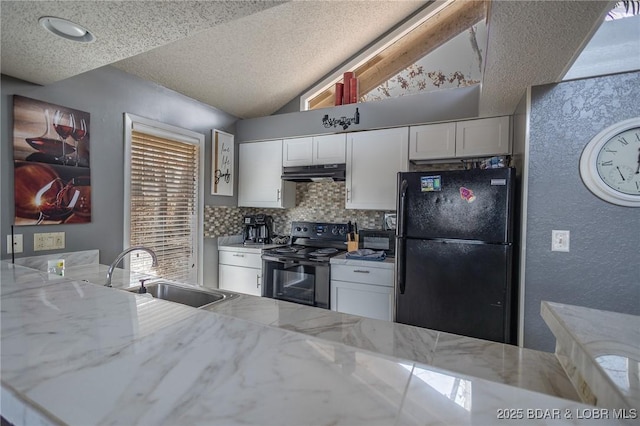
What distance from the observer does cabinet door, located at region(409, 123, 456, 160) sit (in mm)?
2467

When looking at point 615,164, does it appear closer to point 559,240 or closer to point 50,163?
point 559,240

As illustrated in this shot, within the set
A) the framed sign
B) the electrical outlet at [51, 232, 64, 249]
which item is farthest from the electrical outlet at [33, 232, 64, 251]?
the framed sign

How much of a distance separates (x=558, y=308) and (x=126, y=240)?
2.65 metres

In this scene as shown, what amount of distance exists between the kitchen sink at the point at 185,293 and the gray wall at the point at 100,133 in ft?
2.73

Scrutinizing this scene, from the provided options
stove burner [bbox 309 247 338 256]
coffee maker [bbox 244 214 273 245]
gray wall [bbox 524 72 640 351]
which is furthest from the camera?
coffee maker [bbox 244 214 273 245]

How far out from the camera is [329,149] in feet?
9.66

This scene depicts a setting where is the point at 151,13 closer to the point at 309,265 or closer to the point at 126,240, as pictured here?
the point at 126,240

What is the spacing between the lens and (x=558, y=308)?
787mm

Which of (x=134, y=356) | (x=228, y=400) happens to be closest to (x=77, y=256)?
(x=134, y=356)

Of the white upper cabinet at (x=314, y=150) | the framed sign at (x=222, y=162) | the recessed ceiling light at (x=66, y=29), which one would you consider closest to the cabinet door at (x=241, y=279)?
the framed sign at (x=222, y=162)

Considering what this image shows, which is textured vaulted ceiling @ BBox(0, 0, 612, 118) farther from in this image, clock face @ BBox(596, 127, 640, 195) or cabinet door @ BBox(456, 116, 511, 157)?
clock face @ BBox(596, 127, 640, 195)

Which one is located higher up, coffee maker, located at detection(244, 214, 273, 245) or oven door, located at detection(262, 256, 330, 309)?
coffee maker, located at detection(244, 214, 273, 245)

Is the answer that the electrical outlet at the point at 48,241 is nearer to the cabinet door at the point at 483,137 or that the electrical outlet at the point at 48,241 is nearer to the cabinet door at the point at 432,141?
the cabinet door at the point at 432,141

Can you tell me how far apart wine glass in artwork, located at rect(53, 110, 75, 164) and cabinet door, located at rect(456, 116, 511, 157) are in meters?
2.82
